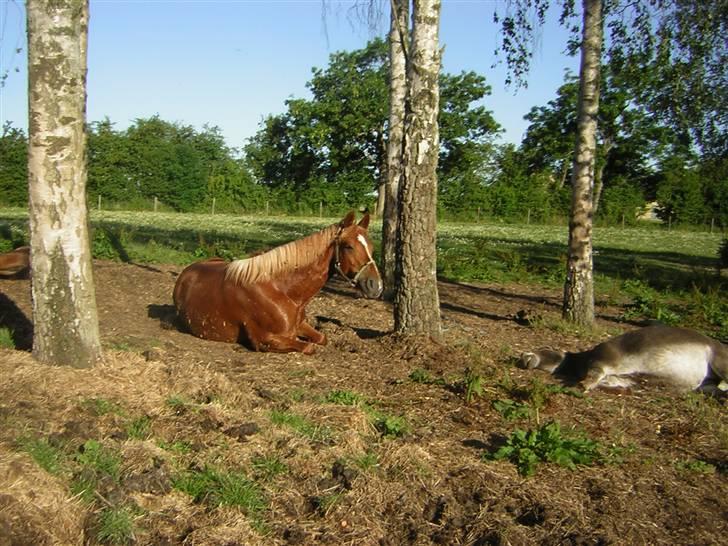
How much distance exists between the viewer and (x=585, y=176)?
1016cm

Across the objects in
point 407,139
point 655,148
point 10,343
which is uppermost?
point 655,148

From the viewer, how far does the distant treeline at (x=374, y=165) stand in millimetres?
53062

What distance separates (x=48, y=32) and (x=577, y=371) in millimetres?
5680

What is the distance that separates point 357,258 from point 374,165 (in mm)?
49726

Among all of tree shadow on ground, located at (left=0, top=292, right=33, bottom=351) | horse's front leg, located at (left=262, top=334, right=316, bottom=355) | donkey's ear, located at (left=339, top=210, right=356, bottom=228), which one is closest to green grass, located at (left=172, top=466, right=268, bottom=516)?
tree shadow on ground, located at (left=0, top=292, right=33, bottom=351)

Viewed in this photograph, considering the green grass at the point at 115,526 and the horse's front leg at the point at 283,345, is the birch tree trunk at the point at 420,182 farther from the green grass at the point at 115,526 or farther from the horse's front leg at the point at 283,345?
the green grass at the point at 115,526

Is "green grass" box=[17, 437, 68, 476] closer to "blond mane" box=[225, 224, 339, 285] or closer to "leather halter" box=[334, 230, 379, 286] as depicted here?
"blond mane" box=[225, 224, 339, 285]

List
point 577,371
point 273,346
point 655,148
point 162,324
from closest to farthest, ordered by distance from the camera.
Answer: point 577,371 < point 273,346 < point 162,324 < point 655,148

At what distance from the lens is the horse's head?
27.0 ft

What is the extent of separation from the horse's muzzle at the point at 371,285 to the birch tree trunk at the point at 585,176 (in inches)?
136

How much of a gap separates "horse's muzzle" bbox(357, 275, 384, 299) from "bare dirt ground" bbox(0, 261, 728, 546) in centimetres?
74

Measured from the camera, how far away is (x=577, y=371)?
744 centimetres

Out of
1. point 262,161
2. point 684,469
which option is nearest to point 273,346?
point 684,469

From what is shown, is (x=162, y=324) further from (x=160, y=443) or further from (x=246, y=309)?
(x=160, y=443)
